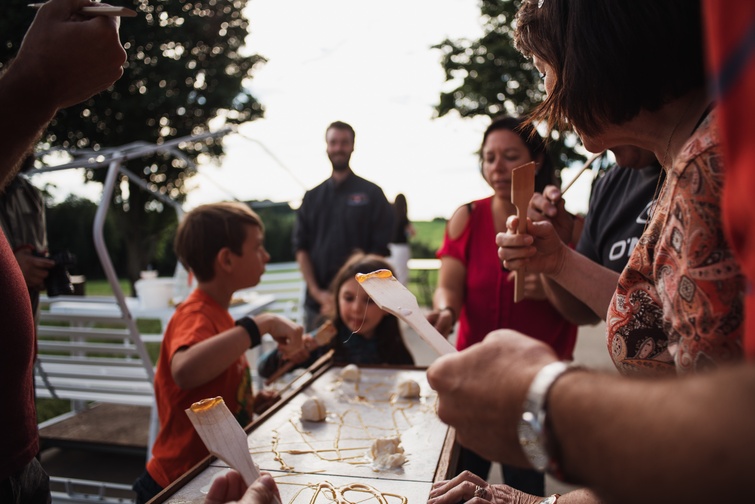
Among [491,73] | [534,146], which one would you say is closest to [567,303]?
[534,146]

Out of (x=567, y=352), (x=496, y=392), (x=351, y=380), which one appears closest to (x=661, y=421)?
(x=496, y=392)

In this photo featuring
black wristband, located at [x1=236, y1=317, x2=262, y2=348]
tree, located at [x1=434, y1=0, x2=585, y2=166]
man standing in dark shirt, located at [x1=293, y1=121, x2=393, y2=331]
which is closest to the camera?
black wristband, located at [x1=236, y1=317, x2=262, y2=348]

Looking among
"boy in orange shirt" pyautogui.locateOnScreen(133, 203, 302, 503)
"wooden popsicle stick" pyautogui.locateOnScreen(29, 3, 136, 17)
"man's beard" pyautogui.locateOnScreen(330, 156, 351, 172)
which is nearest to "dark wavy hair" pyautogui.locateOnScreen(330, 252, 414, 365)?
"boy in orange shirt" pyautogui.locateOnScreen(133, 203, 302, 503)

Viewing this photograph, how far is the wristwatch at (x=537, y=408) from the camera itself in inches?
22.1

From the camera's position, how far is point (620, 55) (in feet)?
2.85

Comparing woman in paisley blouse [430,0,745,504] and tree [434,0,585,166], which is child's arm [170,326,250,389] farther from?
tree [434,0,585,166]

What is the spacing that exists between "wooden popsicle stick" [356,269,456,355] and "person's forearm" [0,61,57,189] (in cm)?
66

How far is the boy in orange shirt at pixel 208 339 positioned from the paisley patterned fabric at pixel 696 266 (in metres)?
1.33

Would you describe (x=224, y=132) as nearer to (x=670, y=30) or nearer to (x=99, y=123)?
(x=670, y=30)

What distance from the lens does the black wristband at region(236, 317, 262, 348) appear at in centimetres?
183

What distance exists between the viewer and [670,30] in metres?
0.83

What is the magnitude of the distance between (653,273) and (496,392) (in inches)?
12.8

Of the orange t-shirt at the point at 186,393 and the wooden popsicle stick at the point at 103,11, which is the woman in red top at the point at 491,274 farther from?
the wooden popsicle stick at the point at 103,11

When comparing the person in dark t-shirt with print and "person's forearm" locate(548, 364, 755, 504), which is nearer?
"person's forearm" locate(548, 364, 755, 504)
